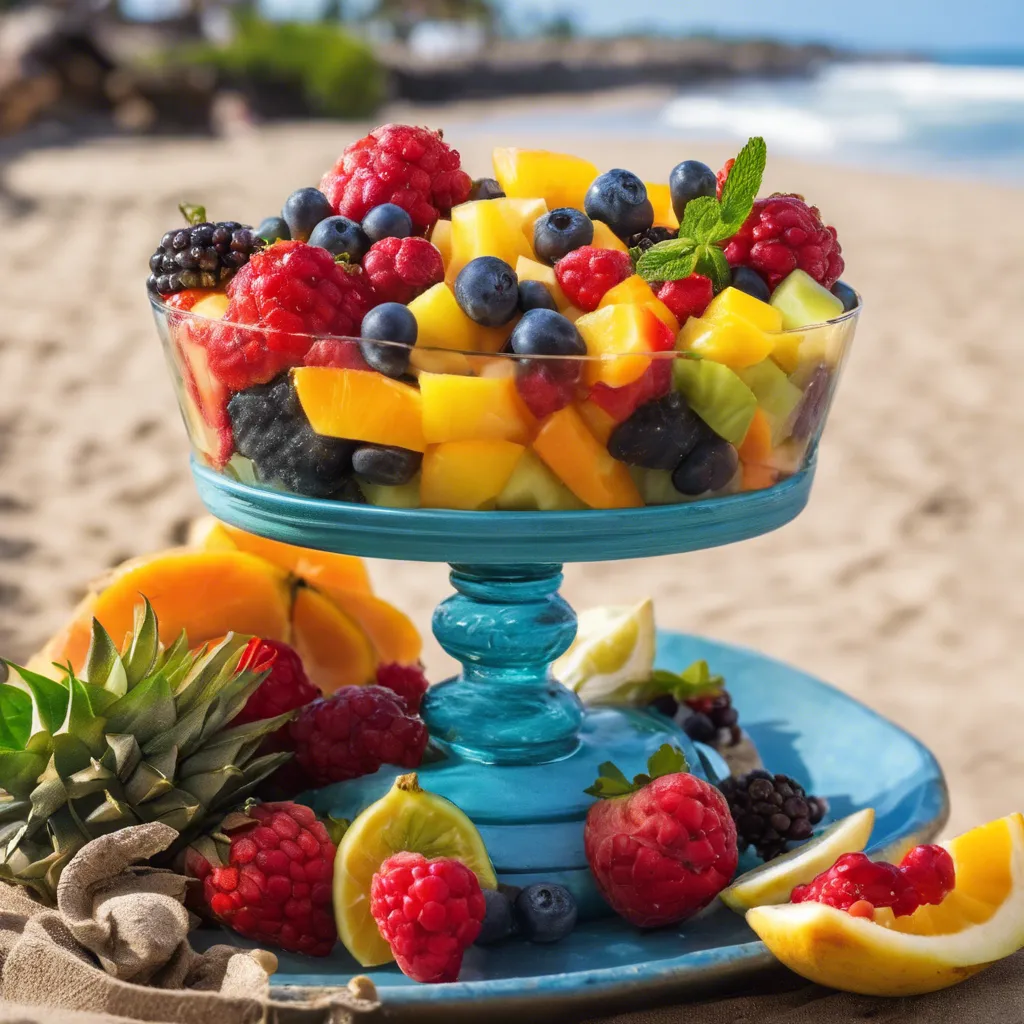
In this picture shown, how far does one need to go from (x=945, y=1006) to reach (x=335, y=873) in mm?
653

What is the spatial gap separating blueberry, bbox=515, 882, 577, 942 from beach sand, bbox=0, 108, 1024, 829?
4.99 feet

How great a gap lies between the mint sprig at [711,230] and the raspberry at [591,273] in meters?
0.03

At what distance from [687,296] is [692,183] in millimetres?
202

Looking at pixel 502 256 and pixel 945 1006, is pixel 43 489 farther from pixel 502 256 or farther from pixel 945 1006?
pixel 945 1006

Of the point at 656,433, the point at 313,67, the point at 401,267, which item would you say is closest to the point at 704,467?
the point at 656,433

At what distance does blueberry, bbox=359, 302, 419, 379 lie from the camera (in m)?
1.37

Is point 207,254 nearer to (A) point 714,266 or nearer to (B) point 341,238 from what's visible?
(B) point 341,238

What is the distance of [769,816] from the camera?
1713 mm

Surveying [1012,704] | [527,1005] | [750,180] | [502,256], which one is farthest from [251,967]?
[1012,704]

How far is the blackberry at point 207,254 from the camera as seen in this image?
5.15ft

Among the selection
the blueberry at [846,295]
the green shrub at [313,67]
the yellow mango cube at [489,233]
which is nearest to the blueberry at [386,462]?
the yellow mango cube at [489,233]

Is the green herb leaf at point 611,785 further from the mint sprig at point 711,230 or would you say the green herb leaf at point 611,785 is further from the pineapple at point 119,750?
the mint sprig at point 711,230

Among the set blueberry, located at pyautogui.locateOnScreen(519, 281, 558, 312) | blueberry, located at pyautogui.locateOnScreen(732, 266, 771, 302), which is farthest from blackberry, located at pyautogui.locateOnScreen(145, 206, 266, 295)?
blueberry, located at pyautogui.locateOnScreen(732, 266, 771, 302)

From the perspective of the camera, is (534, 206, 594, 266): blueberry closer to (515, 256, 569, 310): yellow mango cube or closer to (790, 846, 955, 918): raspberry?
(515, 256, 569, 310): yellow mango cube
